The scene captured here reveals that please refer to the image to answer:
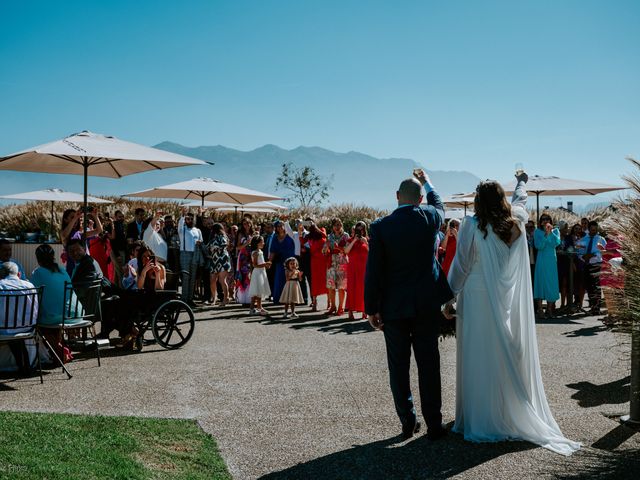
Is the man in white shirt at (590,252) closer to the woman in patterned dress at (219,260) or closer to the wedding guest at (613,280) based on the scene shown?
the woman in patterned dress at (219,260)

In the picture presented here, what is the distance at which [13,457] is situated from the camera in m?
4.52

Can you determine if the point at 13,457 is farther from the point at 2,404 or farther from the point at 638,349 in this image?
the point at 638,349

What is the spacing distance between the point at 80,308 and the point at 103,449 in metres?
3.91

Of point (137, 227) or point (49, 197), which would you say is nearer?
point (137, 227)

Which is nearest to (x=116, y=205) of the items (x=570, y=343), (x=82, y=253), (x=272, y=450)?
(x=82, y=253)

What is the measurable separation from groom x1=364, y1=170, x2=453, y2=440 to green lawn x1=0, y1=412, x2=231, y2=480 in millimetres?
1625

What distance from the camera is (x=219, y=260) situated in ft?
50.4

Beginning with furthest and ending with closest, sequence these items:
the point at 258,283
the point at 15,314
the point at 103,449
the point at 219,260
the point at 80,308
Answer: the point at 219,260 < the point at 258,283 < the point at 80,308 < the point at 15,314 < the point at 103,449

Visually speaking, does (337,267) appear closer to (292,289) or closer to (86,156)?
(292,289)

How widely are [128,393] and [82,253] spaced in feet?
9.44

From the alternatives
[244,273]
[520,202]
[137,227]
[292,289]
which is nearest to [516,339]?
[520,202]

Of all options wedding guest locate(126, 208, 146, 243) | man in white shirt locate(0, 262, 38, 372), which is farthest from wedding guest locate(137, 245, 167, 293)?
wedding guest locate(126, 208, 146, 243)

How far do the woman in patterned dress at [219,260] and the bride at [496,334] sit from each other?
407 inches

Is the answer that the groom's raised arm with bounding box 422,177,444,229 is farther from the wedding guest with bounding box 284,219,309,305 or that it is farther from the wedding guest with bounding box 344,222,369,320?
the wedding guest with bounding box 284,219,309,305
